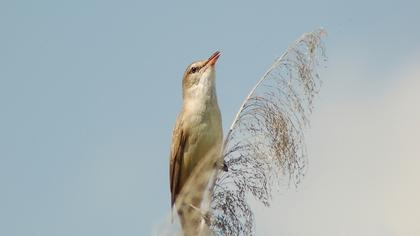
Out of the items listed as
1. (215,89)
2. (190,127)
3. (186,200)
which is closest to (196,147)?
(190,127)

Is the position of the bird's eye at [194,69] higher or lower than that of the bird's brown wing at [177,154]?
higher

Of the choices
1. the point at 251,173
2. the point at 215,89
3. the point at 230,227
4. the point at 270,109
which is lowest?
the point at 230,227

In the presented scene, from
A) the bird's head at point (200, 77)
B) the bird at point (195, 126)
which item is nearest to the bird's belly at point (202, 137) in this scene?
the bird at point (195, 126)

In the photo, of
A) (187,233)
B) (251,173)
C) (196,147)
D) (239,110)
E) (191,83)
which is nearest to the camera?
(187,233)

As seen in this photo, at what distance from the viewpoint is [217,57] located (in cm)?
754

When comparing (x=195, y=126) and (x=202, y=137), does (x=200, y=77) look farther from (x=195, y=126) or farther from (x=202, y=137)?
(x=202, y=137)

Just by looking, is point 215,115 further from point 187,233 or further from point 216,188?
point 187,233

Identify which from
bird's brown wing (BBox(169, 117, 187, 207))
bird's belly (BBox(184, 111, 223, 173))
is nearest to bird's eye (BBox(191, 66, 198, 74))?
bird's brown wing (BBox(169, 117, 187, 207))

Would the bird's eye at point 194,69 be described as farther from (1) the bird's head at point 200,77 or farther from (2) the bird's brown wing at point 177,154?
(2) the bird's brown wing at point 177,154

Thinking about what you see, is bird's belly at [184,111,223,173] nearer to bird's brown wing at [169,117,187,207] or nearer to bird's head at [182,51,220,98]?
bird's brown wing at [169,117,187,207]

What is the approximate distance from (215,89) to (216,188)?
3.13m

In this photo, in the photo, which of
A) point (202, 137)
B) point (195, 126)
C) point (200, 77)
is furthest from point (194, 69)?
point (202, 137)

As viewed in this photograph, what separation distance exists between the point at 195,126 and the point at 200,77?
0.65 m

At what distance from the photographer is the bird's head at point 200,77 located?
767 centimetres
